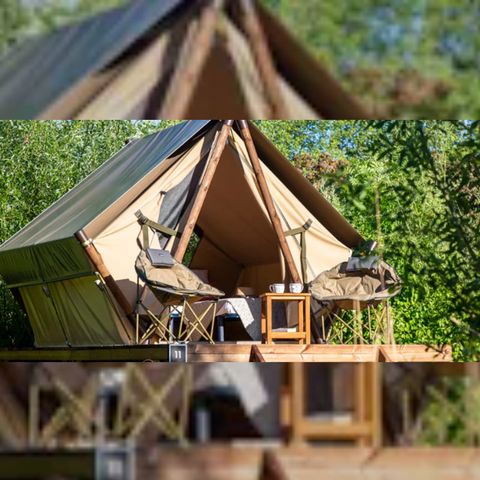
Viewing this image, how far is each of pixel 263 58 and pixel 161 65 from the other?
0.07 meters

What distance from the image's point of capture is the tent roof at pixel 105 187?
8469mm

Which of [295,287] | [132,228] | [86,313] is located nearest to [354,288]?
[295,287]

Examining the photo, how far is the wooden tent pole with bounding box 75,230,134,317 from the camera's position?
8164 mm

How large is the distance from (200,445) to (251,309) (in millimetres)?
8385

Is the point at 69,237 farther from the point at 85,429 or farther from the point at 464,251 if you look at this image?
the point at 85,429

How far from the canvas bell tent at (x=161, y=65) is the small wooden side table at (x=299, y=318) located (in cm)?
733

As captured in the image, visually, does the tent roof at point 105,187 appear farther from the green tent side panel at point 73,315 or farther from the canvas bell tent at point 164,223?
the green tent side panel at point 73,315

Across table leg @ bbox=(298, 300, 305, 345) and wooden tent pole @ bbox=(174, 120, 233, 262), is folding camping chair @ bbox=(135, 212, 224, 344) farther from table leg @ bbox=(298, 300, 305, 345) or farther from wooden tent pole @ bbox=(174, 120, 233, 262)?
table leg @ bbox=(298, 300, 305, 345)

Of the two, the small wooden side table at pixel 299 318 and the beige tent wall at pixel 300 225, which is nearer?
the small wooden side table at pixel 299 318

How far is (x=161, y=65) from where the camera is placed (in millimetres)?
646

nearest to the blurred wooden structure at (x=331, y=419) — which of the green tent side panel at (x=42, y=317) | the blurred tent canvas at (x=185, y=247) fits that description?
the blurred tent canvas at (x=185, y=247)

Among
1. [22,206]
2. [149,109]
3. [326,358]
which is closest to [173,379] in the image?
[149,109]

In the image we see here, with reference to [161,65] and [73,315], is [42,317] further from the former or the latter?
[161,65]

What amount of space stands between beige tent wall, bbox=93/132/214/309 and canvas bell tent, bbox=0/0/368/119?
761 centimetres
